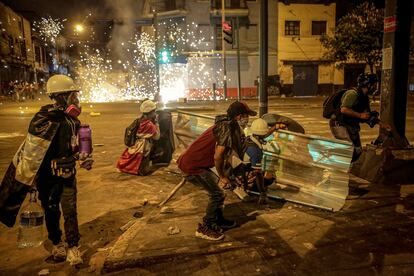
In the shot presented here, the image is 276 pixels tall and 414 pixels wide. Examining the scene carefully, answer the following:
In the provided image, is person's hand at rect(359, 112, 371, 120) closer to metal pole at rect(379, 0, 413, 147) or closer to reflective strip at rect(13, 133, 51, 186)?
metal pole at rect(379, 0, 413, 147)

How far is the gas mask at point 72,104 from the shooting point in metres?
4.07

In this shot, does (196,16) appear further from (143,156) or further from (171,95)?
(143,156)

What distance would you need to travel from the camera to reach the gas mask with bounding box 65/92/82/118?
4.07 meters

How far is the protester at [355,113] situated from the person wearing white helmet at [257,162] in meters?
1.19

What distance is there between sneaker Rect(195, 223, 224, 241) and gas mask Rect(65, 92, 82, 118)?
1.83m

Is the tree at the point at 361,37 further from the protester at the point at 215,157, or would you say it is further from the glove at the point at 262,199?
the protester at the point at 215,157

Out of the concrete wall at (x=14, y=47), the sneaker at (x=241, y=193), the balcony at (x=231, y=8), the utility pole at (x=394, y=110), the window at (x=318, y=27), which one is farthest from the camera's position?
the concrete wall at (x=14, y=47)

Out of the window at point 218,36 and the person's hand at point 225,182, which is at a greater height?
the window at point 218,36

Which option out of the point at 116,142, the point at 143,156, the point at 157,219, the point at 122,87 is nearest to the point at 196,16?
the point at 122,87

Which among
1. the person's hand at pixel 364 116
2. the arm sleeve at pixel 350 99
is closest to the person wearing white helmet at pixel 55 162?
the arm sleeve at pixel 350 99

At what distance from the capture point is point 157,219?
5184 mm

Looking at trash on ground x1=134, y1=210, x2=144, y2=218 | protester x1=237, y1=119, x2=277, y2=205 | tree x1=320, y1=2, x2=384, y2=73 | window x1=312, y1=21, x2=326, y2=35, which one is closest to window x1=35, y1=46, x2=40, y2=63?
window x1=312, y1=21, x2=326, y2=35

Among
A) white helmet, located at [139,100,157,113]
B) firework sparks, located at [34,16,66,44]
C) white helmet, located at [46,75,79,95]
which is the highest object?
firework sparks, located at [34,16,66,44]

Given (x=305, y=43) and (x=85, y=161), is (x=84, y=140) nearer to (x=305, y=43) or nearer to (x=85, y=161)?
(x=85, y=161)
